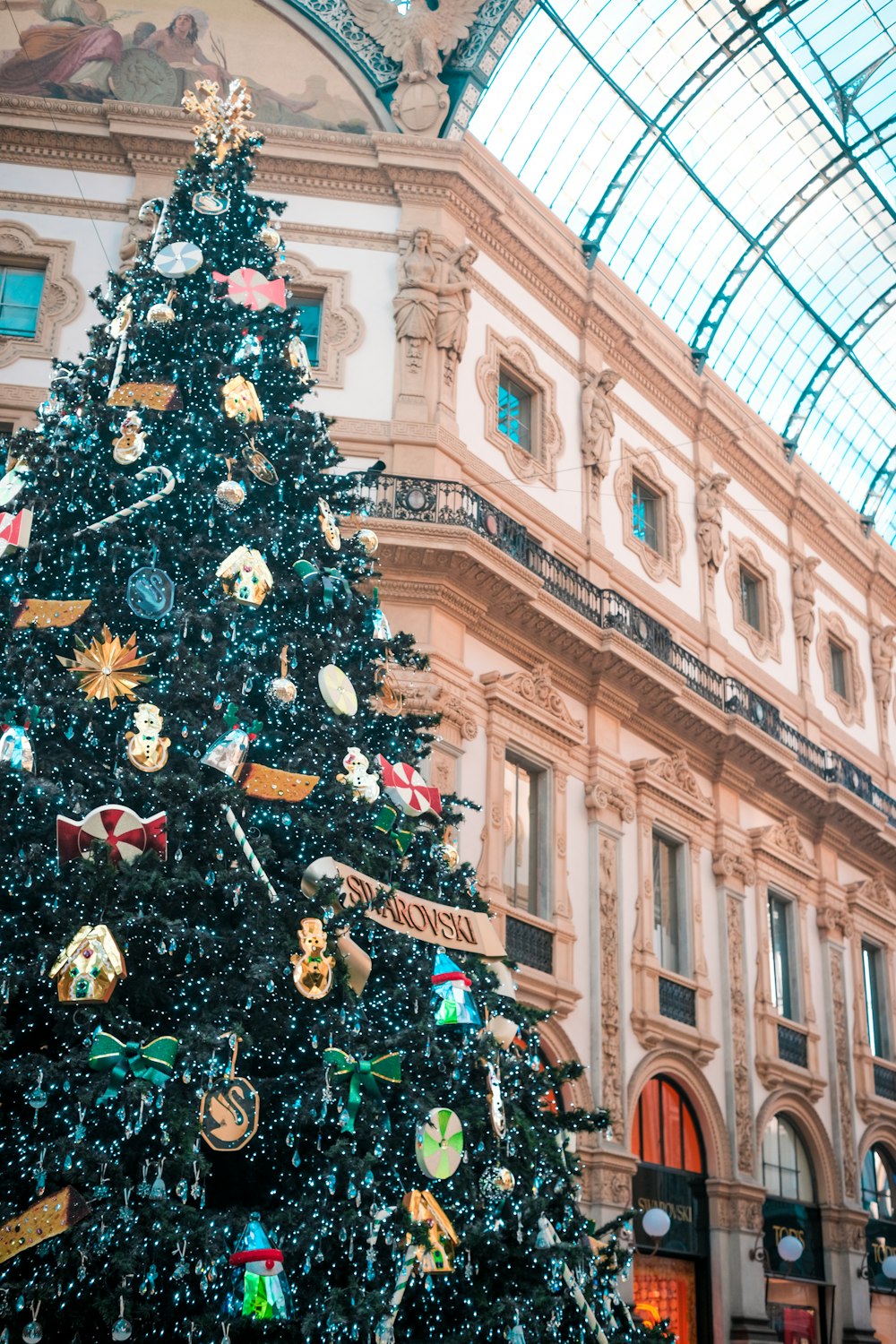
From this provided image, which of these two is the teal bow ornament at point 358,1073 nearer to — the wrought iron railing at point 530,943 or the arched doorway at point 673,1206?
the wrought iron railing at point 530,943

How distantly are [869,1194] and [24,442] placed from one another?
20681 millimetres

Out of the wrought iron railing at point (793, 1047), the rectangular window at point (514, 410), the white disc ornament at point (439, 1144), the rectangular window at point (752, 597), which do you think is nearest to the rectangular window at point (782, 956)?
the wrought iron railing at point (793, 1047)

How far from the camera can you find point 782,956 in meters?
23.8

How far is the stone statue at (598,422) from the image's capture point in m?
22.0

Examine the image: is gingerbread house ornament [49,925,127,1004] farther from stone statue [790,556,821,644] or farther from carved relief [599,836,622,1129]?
stone statue [790,556,821,644]

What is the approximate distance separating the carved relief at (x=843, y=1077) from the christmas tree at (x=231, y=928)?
15485 mm

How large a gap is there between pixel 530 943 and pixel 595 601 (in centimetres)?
539

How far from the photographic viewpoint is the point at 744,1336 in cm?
1914

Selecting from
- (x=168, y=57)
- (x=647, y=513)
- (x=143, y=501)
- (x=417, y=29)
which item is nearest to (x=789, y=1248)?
(x=647, y=513)

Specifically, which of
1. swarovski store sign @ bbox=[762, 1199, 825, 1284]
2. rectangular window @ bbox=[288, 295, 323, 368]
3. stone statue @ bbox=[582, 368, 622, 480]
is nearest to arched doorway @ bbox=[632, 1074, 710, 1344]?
swarovski store sign @ bbox=[762, 1199, 825, 1284]

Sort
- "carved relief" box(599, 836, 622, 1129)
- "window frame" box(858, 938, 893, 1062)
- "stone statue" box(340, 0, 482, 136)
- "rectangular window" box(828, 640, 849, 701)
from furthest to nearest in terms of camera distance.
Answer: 1. "rectangular window" box(828, 640, 849, 701)
2. "window frame" box(858, 938, 893, 1062)
3. "stone statue" box(340, 0, 482, 136)
4. "carved relief" box(599, 836, 622, 1129)

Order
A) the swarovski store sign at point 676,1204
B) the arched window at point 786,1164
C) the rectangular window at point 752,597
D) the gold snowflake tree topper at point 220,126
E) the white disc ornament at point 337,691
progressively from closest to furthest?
1. the white disc ornament at point 337,691
2. the gold snowflake tree topper at point 220,126
3. the swarovski store sign at point 676,1204
4. the arched window at point 786,1164
5. the rectangular window at point 752,597

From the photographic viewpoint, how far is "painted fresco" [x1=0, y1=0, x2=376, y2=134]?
2014cm

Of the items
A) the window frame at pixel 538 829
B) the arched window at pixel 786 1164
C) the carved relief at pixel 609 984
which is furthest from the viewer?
the arched window at pixel 786 1164
